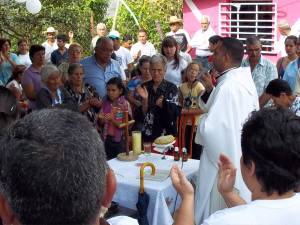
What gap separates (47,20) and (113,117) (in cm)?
895

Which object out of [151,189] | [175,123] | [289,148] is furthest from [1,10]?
[289,148]

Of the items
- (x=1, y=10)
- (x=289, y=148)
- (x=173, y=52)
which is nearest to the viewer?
(x=289, y=148)

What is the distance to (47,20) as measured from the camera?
41.9 ft

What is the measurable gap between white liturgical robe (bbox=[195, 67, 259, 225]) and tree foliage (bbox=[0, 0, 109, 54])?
31.3ft

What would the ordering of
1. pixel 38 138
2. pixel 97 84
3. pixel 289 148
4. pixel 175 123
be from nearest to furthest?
pixel 38 138
pixel 289 148
pixel 175 123
pixel 97 84

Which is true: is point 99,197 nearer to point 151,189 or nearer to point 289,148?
point 289,148

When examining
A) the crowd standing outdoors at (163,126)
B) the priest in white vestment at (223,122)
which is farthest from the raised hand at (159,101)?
the priest in white vestment at (223,122)

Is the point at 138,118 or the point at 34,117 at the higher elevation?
the point at 34,117

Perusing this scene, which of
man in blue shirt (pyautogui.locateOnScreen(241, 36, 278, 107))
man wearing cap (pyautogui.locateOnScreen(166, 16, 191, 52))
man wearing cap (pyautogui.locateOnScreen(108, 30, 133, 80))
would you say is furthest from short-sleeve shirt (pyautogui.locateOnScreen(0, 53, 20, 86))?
man in blue shirt (pyautogui.locateOnScreen(241, 36, 278, 107))

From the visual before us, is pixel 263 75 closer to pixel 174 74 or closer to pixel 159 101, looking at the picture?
pixel 174 74

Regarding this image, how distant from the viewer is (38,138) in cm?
102

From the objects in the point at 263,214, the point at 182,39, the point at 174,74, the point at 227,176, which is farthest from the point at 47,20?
the point at 263,214

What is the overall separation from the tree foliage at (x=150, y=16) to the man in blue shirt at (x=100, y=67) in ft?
25.8

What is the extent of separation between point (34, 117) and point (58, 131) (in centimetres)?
8
